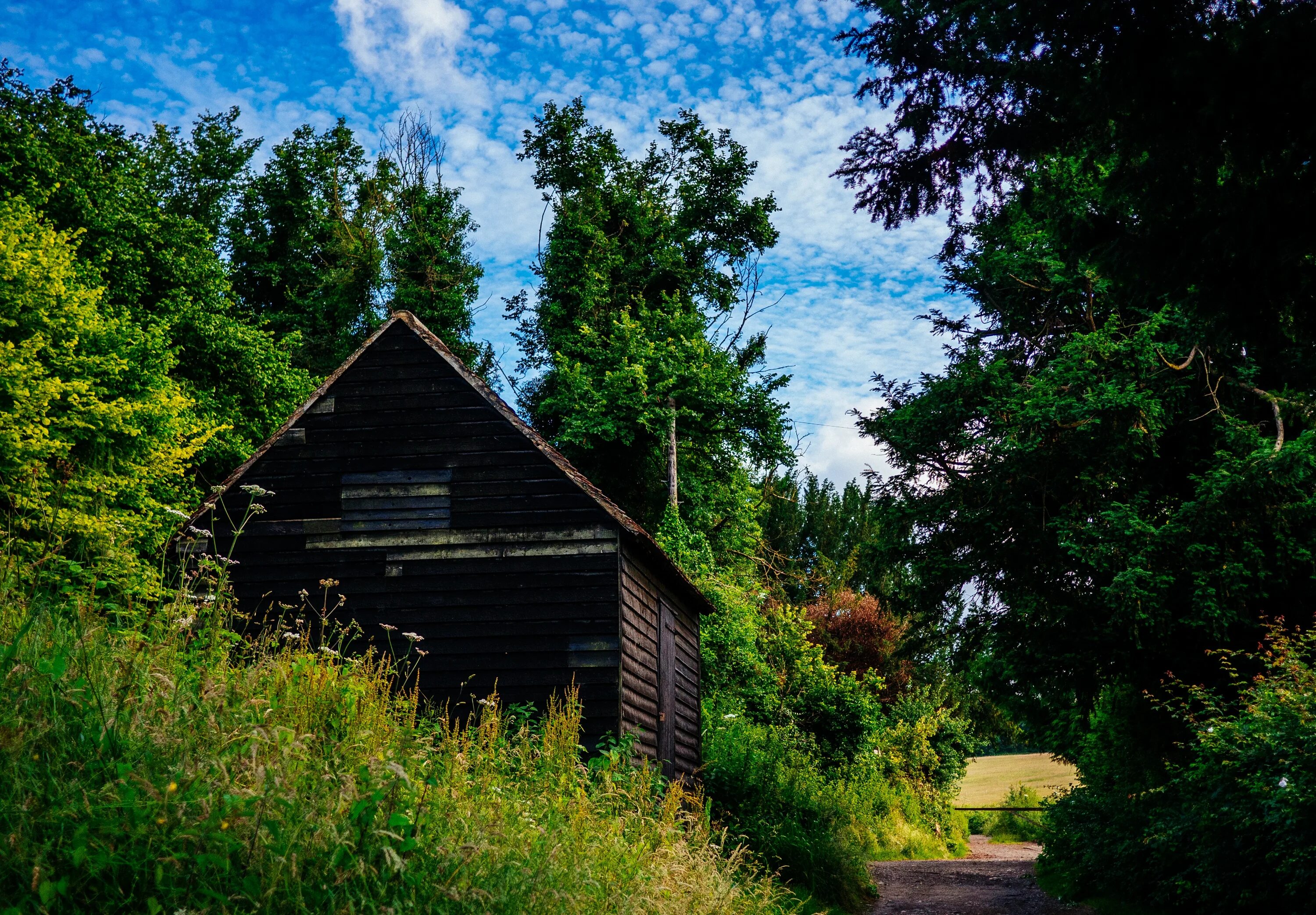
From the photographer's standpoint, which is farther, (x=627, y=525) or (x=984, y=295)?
(x=984, y=295)

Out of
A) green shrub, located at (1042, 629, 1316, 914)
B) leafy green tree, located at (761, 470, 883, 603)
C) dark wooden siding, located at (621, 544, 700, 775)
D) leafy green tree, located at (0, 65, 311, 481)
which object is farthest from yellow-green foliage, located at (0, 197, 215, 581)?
leafy green tree, located at (761, 470, 883, 603)

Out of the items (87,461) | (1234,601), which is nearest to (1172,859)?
(1234,601)

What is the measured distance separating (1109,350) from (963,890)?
928 cm

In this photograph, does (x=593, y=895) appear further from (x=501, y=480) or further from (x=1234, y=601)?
(x=1234, y=601)

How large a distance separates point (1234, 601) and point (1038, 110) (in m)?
11.2

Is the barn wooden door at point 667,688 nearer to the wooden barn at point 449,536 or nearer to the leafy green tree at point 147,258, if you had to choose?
the wooden barn at point 449,536

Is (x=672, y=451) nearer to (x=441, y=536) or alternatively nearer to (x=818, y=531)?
(x=441, y=536)

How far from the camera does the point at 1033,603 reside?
1695 cm

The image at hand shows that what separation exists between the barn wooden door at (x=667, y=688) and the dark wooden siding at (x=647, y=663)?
14 cm

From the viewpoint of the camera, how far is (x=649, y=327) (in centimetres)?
2892

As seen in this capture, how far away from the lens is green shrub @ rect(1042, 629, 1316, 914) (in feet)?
26.6

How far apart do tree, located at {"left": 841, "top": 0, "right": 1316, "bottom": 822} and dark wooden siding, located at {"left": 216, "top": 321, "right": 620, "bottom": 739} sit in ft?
19.3

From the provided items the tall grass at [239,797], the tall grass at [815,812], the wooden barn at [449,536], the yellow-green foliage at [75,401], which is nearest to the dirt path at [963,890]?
the tall grass at [815,812]

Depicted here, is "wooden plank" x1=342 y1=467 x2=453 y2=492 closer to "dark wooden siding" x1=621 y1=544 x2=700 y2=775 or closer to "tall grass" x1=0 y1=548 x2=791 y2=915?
"dark wooden siding" x1=621 y1=544 x2=700 y2=775
